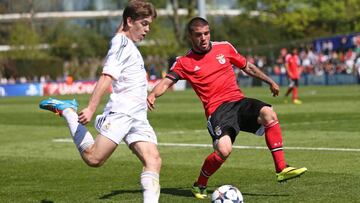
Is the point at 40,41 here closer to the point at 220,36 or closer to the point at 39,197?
the point at 220,36

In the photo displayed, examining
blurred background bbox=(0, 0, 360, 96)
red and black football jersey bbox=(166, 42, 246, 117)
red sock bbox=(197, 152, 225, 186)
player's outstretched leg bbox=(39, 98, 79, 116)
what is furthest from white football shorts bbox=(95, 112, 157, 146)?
blurred background bbox=(0, 0, 360, 96)

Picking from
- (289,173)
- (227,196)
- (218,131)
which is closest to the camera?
(227,196)

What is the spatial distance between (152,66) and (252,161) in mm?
52936

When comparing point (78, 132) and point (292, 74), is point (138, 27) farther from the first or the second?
point (292, 74)

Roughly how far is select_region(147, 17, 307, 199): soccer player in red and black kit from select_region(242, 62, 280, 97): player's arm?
2 centimetres

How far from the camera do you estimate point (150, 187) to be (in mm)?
9031

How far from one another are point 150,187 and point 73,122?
1.42 m

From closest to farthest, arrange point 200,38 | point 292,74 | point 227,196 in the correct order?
point 227,196, point 200,38, point 292,74

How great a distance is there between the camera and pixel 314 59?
56.7 metres

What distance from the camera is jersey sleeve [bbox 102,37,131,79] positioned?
909 cm

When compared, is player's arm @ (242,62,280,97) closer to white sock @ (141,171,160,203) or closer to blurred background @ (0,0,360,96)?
white sock @ (141,171,160,203)

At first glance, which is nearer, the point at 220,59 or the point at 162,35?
the point at 220,59

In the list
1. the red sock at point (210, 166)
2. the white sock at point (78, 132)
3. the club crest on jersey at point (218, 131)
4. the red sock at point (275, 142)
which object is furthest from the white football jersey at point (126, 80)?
the red sock at point (275, 142)

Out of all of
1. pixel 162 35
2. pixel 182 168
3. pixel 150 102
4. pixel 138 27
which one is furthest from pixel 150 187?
pixel 162 35
